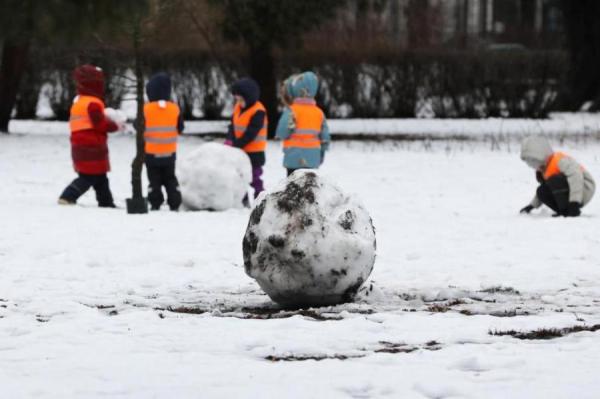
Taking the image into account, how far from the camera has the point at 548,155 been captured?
11.7 meters

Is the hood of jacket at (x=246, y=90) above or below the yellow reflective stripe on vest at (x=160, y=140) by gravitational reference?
above

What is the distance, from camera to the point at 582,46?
29.1 metres

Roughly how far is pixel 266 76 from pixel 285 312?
53.2ft

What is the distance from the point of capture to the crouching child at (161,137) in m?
12.8

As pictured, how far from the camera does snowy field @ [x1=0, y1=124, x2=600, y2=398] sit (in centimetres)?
525

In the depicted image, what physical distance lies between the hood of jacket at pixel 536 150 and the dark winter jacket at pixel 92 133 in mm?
4167

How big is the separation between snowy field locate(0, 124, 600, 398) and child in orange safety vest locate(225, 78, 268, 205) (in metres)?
1.01

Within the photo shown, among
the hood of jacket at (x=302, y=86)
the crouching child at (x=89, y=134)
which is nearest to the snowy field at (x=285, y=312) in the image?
the crouching child at (x=89, y=134)

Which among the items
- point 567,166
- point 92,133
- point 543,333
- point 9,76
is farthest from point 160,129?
point 9,76

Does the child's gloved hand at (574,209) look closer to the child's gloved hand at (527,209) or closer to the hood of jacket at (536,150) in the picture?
the hood of jacket at (536,150)

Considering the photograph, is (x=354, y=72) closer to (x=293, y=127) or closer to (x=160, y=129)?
(x=160, y=129)

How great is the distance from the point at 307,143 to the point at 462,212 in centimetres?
184

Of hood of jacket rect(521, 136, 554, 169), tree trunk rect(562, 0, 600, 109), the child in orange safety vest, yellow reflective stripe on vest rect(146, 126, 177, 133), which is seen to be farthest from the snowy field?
tree trunk rect(562, 0, 600, 109)

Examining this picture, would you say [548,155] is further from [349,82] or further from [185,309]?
[349,82]
